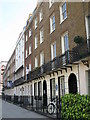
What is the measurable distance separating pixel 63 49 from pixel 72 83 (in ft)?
11.2

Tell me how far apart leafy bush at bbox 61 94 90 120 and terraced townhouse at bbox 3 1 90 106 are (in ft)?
8.76

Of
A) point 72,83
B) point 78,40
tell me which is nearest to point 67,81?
point 72,83

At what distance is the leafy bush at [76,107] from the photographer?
29.0 ft

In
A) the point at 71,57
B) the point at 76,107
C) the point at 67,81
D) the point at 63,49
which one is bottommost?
the point at 76,107

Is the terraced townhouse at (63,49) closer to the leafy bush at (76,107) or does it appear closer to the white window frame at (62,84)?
the white window frame at (62,84)

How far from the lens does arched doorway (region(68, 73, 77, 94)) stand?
556 inches

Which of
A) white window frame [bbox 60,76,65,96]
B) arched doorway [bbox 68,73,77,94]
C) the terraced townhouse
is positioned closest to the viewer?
the terraced townhouse

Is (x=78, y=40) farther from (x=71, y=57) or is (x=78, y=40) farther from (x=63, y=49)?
(x=63, y=49)

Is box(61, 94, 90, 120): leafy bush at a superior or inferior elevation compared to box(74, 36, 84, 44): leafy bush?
inferior

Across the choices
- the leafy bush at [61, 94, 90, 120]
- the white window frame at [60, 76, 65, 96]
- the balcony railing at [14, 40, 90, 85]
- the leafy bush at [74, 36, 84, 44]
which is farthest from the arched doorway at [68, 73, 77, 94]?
the leafy bush at [61, 94, 90, 120]

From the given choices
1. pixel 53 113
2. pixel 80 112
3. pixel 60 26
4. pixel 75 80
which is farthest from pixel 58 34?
pixel 80 112

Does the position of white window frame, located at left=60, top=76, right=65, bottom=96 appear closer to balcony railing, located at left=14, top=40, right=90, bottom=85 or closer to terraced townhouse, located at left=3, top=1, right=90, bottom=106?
terraced townhouse, located at left=3, top=1, right=90, bottom=106

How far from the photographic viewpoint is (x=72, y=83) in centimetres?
1452

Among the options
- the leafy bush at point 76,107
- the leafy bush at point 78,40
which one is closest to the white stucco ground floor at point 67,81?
the leafy bush at point 78,40
